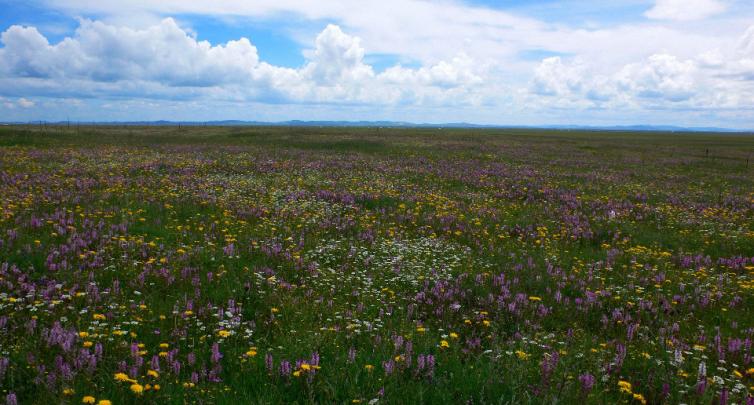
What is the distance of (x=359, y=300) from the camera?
7.30 meters

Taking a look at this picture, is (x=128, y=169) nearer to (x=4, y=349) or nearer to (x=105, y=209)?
(x=105, y=209)

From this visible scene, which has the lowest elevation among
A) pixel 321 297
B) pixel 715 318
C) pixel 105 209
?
pixel 715 318

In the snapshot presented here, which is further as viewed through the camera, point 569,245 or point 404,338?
point 569,245

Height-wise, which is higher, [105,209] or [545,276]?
[105,209]

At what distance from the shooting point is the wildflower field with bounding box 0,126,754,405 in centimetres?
457

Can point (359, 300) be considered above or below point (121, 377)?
below

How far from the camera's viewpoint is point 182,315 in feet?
19.6

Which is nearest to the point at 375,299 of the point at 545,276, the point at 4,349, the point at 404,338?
the point at 404,338

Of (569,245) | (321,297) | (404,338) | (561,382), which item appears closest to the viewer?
(561,382)

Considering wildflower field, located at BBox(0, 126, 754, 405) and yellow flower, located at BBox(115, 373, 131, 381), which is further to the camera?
wildflower field, located at BBox(0, 126, 754, 405)

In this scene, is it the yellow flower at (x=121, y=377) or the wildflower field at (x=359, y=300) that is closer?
the yellow flower at (x=121, y=377)

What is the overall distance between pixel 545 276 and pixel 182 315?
6774mm

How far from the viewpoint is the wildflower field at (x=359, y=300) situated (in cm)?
457

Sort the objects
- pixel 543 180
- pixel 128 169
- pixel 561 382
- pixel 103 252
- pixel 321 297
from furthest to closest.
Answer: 1. pixel 543 180
2. pixel 128 169
3. pixel 103 252
4. pixel 321 297
5. pixel 561 382
